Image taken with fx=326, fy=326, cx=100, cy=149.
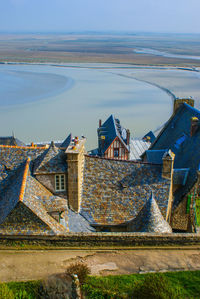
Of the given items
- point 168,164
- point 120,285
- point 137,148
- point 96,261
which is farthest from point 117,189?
point 137,148

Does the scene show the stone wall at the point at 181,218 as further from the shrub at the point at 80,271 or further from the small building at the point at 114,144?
the small building at the point at 114,144

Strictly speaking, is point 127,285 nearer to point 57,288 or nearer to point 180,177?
point 57,288

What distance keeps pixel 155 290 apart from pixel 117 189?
7185 mm

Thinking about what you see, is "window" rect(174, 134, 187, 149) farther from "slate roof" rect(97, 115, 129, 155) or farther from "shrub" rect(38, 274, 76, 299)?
"shrub" rect(38, 274, 76, 299)

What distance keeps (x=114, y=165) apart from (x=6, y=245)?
280 inches

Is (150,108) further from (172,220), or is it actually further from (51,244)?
(51,244)

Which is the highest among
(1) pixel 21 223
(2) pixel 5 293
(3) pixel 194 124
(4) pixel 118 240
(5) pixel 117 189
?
(3) pixel 194 124

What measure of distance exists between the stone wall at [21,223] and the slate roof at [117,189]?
3.21 metres

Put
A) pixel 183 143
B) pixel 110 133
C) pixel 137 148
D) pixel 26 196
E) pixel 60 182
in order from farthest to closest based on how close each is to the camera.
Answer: pixel 137 148 < pixel 110 133 < pixel 183 143 < pixel 60 182 < pixel 26 196

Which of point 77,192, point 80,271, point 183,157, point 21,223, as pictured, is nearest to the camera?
point 80,271

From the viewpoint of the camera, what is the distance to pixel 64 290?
11.0 meters

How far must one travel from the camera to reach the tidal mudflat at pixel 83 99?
5378 centimetres

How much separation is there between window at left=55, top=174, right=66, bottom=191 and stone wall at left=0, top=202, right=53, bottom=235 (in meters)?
2.74

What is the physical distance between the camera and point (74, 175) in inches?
637
